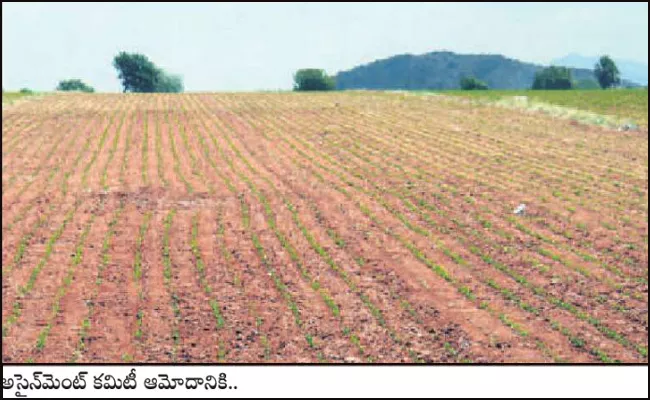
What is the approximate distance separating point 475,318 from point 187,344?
5300mm

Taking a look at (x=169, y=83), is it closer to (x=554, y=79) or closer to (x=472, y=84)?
(x=472, y=84)

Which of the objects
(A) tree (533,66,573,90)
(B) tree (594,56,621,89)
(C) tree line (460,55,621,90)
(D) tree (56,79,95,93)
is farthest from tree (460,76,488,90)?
(D) tree (56,79,95,93)

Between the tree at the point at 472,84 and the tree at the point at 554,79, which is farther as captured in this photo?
the tree at the point at 554,79

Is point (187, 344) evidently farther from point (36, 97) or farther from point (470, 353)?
point (36, 97)

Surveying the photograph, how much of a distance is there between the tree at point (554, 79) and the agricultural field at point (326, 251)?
99.3m

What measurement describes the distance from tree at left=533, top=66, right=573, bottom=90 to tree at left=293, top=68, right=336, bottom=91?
4182 centimetres

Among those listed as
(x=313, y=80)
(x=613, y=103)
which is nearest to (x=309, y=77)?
(x=313, y=80)

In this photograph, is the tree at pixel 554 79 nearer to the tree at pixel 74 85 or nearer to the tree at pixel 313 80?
the tree at pixel 313 80

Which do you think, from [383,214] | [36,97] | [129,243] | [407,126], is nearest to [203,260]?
[129,243]

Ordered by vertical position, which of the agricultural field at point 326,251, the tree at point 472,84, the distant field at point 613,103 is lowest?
the agricultural field at point 326,251

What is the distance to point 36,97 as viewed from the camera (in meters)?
62.9

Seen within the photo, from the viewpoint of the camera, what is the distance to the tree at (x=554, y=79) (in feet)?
413

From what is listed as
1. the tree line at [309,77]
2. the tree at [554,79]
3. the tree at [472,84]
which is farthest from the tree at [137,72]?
the tree at [554,79]

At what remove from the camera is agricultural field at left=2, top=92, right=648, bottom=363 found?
11.8m
